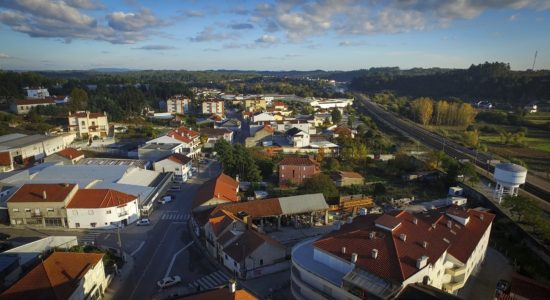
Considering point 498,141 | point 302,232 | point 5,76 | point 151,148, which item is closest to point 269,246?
point 302,232

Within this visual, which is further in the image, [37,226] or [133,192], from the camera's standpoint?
[133,192]

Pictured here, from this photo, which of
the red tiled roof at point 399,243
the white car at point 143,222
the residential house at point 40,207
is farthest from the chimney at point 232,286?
the residential house at point 40,207

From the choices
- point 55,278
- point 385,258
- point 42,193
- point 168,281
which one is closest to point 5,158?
point 42,193

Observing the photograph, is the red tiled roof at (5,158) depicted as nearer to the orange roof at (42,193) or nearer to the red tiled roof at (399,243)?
the orange roof at (42,193)

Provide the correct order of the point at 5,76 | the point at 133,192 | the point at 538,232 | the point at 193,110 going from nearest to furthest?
1. the point at 538,232
2. the point at 133,192
3. the point at 5,76
4. the point at 193,110

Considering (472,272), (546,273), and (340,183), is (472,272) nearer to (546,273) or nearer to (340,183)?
(546,273)

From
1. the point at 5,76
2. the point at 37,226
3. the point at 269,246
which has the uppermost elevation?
the point at 5,76

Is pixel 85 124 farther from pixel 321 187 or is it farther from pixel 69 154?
pixel 321 187
